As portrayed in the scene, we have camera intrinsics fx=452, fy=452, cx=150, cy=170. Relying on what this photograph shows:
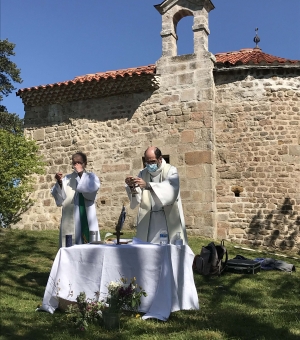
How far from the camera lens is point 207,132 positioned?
38.6 ft

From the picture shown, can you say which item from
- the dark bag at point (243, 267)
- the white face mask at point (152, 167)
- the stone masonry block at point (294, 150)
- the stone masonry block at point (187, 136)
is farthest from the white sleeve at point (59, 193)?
the stone masonry block at point (294, 150)

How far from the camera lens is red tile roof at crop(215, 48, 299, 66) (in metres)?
11.6

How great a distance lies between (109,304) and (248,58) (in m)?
9.62

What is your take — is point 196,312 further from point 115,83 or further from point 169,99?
point 115,83

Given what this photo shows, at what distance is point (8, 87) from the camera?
24.6 m

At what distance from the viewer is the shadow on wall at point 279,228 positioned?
36.5 feet

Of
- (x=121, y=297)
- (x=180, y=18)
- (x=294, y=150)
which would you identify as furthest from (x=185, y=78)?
(x=121, y=297)

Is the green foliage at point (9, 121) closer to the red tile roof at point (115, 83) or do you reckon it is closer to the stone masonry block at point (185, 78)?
the red tile roof at point (115, 83)

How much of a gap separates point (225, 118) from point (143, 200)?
22.2 ft

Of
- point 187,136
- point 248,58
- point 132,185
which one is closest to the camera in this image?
point 132,185

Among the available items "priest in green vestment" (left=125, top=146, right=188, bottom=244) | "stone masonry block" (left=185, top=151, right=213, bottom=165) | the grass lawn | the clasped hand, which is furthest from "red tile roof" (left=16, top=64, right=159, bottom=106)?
the clasped hand

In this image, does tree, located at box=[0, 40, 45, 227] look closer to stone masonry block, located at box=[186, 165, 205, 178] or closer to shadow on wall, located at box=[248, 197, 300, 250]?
stone masonry block, located at box=[186, 165, 205, 178]

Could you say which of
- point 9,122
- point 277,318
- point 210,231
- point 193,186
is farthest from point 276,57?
point 9,122

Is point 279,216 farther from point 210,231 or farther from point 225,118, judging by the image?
point 225,118
